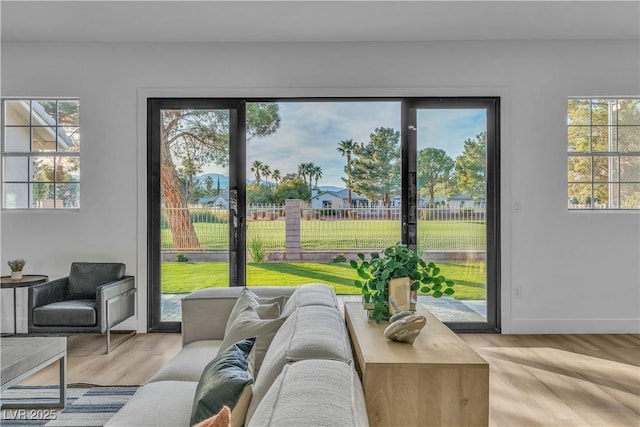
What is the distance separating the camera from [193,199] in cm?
419

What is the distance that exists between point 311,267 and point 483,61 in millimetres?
2690

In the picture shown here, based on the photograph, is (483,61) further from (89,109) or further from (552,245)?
(89,109)

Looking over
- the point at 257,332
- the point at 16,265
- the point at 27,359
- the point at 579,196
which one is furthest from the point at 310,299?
the point at 579,196

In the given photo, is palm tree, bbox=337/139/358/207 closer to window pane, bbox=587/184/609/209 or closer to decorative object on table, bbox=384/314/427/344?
window pane, bbox=587/184/609/209

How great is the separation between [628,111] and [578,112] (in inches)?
19.9

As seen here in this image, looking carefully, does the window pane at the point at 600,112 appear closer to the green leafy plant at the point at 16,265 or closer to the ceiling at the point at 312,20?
the ceiling at the point at 312,20

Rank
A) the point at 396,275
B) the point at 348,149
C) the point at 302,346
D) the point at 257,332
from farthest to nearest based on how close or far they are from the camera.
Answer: the point at 348,149 < the point at 396,275 < the point at 257,332 < the point at 302,346

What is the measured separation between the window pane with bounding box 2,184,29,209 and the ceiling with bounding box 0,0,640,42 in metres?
1.46

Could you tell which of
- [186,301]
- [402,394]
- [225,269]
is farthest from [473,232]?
[402,394]

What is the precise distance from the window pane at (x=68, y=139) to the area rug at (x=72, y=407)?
2368 mm

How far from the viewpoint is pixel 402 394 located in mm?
1274

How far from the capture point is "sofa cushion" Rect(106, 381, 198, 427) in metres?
1.45

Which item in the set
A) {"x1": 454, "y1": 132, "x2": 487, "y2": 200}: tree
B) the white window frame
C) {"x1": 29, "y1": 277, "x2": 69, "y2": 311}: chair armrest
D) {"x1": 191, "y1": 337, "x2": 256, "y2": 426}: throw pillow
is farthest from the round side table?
{"x1": 454, "y1": 132, "x2": 487, "y2": 200}: tree

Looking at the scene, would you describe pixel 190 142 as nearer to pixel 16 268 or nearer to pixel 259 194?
pixel 259 194
